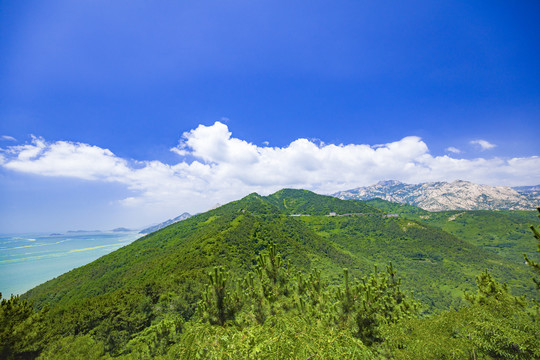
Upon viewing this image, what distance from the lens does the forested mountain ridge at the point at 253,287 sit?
19.7ft

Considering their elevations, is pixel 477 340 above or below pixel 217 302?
below

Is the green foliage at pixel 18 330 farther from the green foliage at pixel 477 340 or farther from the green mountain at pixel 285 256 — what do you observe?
the green mountain at pixel 285 256

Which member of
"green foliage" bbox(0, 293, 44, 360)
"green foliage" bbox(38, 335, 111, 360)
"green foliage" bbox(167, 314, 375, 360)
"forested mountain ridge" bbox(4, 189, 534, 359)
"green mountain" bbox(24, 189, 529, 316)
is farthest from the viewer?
"green mountain" bbox(24, 189, 529, 316)

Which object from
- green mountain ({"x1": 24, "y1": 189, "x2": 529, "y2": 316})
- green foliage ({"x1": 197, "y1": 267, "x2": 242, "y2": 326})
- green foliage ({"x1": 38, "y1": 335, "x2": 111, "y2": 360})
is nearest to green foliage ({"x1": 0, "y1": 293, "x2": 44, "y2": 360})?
green foliage ({"x1": 38, "y1": 335, "x2": 111, "y2": 360})

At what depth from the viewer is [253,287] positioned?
1389cm

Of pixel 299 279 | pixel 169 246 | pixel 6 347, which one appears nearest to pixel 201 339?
pixel 299 279

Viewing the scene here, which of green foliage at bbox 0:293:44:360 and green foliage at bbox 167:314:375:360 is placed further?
green foliage at bbox 0:293:44:360

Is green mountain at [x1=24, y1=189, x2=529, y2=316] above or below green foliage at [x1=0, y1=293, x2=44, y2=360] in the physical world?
below

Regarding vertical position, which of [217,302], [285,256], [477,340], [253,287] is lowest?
[285,256]

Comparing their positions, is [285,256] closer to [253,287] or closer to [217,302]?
[253,287]

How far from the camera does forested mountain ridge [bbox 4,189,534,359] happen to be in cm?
602

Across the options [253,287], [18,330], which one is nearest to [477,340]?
[253,287]

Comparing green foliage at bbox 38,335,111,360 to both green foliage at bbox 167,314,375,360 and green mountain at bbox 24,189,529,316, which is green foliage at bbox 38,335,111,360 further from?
green mountain at bbox 24,189,529,316

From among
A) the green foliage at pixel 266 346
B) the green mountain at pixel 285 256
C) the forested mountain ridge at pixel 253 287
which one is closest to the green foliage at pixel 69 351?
the forested mountain ridge at pixel 253 287
